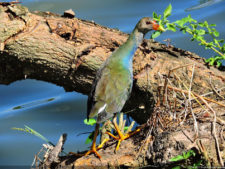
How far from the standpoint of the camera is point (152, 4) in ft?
27.8

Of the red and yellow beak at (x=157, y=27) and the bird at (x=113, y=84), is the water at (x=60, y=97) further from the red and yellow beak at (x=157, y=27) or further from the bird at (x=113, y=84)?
the red and yellow beak at (x=157, y=27)

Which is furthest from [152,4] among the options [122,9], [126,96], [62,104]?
[126,96]

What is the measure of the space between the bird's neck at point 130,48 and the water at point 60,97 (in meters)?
2.04

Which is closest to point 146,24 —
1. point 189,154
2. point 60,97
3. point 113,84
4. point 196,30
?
point 196,30

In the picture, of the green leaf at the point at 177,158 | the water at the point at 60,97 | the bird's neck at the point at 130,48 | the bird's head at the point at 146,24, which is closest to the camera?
the green leaf at the point at 177,158

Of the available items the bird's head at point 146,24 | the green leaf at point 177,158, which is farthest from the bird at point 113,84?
the green leaf at point 177,158

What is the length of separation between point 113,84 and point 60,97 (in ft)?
10.9

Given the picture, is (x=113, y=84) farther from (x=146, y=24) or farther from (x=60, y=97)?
(x=60, y=97)

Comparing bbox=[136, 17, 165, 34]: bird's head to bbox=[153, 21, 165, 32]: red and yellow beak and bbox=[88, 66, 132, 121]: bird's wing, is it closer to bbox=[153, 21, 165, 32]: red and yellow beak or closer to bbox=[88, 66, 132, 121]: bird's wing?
bbox=[153, 21, 165, 32]: red and yellow beak

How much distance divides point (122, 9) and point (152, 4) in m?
0.57

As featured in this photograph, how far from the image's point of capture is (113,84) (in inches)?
154

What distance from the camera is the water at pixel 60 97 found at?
6.01m

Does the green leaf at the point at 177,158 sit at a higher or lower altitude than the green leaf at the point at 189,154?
lower

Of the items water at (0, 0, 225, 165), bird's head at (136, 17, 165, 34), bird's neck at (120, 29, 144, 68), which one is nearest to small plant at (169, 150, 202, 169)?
bird's neck at (120, 29, 144, 68)
